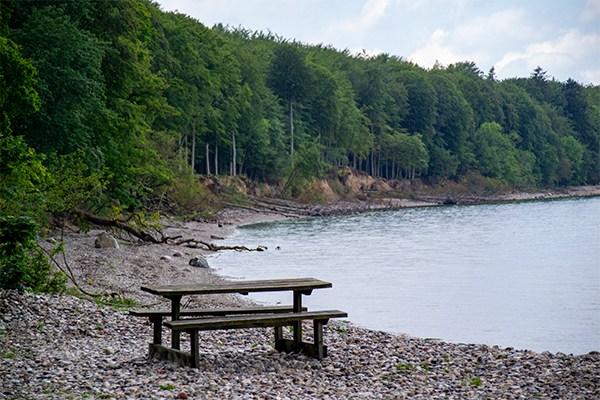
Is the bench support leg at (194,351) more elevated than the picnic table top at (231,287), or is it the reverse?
the picnic table top at (231,287)

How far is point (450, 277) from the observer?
18797mm

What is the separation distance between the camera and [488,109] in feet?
355

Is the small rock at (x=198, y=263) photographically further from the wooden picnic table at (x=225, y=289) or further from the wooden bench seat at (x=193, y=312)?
the wooden picnic table at (x=225, y=289)

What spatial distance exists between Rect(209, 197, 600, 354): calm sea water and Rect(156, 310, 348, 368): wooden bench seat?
3918 mm

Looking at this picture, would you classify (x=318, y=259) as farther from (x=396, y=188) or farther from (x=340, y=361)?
(x=396, y=188)

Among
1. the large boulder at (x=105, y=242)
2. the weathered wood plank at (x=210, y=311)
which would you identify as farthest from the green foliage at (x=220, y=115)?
the weathered wood plank at (x=210, y=311)

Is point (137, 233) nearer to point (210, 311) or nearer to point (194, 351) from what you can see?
point (210, 311)

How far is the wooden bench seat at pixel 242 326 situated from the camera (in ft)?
22.2

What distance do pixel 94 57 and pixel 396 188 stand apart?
6409 centimetres

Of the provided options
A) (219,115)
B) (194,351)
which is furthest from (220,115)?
(194,351)

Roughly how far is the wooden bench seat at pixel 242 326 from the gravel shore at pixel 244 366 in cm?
15

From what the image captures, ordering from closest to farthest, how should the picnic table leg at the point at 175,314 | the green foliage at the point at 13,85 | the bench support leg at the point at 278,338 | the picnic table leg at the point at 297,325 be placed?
the picnic table leg at the point at 175,314 → the picnic table leg at the point at 297,325 → the bench support leg at the point at 278,338 → the green foliage at the point at 13,85

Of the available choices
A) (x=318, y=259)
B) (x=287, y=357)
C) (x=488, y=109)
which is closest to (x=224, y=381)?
(x=287, y=357)

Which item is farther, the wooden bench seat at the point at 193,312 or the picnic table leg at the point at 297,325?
the picnic table leg at the point at 297,325
